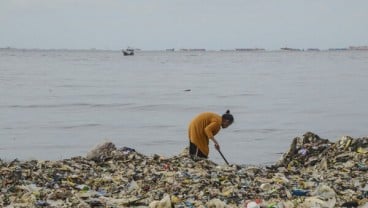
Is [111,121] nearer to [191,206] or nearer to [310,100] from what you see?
[310,100]

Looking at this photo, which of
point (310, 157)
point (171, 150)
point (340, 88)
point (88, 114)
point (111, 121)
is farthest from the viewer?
point (340, 88)

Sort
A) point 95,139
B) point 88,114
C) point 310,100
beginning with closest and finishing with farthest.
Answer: point 95,139, point 88,114, point 310,100

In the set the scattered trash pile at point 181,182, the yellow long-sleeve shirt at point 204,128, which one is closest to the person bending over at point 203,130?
the yellow long-sleeve shirt at point 204,128

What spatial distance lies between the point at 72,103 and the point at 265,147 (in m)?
14.8

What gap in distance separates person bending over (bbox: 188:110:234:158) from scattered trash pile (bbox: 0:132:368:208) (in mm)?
377

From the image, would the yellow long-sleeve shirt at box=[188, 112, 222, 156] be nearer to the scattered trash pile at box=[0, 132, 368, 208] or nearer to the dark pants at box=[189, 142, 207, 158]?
the dark pants at box=[189, 142, 207, 158]

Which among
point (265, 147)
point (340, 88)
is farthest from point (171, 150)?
point (340, 88)

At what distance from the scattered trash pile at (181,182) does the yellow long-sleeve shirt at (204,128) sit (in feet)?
1.44

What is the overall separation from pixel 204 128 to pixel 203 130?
0.05 metres

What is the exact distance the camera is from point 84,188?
7.93 metres

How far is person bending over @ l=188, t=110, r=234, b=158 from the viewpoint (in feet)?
35.3

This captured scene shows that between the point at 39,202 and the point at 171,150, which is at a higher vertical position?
the point at 39,202

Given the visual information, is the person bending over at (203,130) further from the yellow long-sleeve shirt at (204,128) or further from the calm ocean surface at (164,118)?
the calm ocean surface at (164,118)

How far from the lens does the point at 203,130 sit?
36.3 ft
